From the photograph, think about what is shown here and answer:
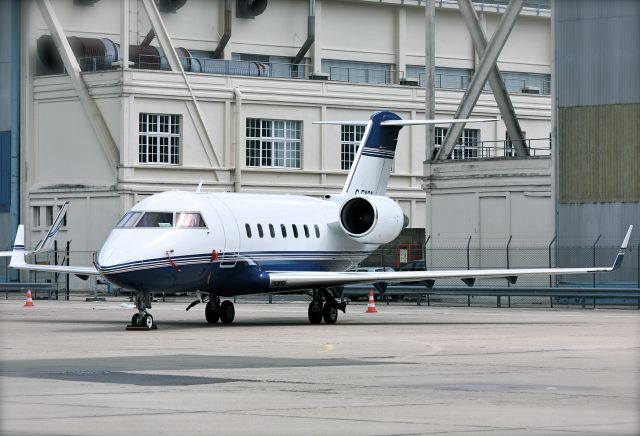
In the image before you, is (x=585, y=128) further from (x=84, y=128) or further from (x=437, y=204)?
(x=84, y=128)

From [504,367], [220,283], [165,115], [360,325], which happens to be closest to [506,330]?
[360,325]

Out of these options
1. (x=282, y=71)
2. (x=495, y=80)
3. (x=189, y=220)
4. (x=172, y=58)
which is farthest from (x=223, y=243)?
(x=282, y=71)

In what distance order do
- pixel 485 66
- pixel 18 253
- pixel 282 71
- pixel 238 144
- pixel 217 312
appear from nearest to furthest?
pixel 217 312
pixel 18 253
pixel 485 66
pixel 238 144
pixel 282 71

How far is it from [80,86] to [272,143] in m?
9.86

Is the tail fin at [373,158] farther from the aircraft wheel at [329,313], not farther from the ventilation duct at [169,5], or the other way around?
the ventilation duct at [169,5]

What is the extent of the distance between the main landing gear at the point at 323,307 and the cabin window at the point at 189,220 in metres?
3.82

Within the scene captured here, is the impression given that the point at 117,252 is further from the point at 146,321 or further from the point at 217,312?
the point at 217,312

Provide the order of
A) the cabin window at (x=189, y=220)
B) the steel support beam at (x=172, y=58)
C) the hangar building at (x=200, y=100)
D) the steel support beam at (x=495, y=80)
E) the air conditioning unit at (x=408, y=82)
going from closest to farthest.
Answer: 1. the cabin window at (x=189, y=220)
2. the steel support beam at (x=495, y=80)
3. the hangar building at (x=200, y=100)
4. the steel support beam at (x=172, y=58)
5. the air conditioning unit at (x=408, y=82)

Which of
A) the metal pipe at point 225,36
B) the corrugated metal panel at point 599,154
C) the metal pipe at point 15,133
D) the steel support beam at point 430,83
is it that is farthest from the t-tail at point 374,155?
the metal pipe at point 15,133

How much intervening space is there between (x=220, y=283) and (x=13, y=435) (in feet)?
65.4

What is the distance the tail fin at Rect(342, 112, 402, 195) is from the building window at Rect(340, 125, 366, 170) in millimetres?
31955

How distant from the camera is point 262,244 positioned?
33.9 metres

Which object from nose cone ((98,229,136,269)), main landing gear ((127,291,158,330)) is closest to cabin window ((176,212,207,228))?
nose cone ((98,229,136,269))

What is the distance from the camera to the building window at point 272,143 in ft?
226
